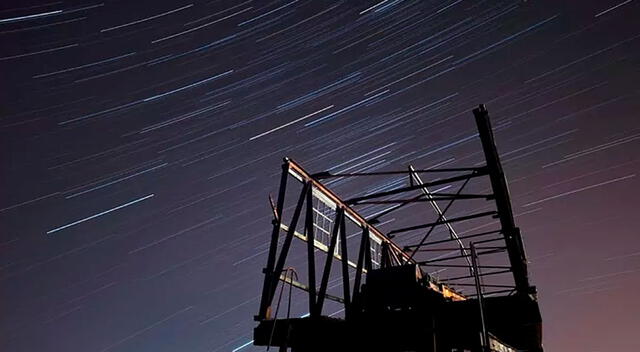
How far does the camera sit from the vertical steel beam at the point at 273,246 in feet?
22.2

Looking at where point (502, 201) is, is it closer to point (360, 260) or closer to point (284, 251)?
point (360, 260)

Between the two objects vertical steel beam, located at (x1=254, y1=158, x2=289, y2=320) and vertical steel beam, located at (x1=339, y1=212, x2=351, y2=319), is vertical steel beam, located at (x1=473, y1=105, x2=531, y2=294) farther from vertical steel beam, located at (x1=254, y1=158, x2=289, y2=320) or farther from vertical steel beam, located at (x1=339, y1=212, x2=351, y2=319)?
vertical steel beam, located at (x1=254, y1=158, x2=289, y2=320)

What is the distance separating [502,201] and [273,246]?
4.32 metres

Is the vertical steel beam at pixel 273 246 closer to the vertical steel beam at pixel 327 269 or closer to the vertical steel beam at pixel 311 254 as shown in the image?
the vertical steel beam at pixel 311 254

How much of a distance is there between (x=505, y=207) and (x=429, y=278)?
2068 millimetres

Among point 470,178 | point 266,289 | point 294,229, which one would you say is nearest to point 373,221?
point 470,178

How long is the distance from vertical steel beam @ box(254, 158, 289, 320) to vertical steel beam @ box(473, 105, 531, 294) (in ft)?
13.1

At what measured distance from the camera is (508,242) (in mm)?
7137

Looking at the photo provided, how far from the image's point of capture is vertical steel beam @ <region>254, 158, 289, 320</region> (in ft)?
22.2

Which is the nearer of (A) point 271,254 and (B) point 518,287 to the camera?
(B) point 518,287

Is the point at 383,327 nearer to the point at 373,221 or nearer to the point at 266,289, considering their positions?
the point at 266,289

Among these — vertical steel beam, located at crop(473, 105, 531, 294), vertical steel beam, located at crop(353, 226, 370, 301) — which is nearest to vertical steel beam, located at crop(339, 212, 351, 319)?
vertical steel beam, located at crop(353, 226, 370, 301)

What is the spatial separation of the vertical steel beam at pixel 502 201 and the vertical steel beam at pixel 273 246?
4005mm

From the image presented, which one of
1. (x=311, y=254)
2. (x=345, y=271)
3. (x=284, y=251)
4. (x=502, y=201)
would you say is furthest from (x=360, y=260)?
(x=502, y=201)
